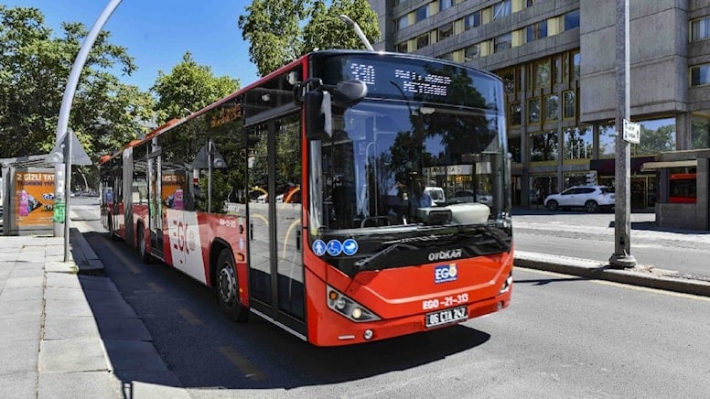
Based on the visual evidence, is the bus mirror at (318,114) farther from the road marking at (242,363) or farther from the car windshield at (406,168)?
the road marking at (242,363)

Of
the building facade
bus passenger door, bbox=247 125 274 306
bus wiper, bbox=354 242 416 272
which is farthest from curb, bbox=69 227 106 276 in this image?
the building facade

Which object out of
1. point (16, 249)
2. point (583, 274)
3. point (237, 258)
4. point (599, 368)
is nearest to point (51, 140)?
point (16, 249)

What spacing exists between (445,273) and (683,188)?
18.0 meters

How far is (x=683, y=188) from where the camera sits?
18.6 meters

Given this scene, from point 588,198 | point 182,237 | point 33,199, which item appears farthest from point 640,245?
point 33,199

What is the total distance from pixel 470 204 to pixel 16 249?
12160 mm

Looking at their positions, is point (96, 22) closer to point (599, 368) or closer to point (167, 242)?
point (167, 242)

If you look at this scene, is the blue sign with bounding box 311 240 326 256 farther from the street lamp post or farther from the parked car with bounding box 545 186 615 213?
the parked car with bounding box 545 186 615 213

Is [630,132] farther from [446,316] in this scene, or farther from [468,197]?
[446,316]

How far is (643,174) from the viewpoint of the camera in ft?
108

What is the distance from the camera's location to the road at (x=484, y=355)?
13.4 feet

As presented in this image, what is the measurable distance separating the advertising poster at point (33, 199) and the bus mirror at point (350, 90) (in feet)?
53.9

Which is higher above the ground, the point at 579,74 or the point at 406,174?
the point at 579,74

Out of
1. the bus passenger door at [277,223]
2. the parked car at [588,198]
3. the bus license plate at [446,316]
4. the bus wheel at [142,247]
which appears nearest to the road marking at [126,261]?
the bus wheel at [142,247]
